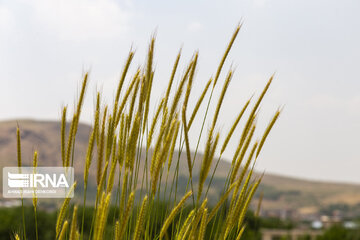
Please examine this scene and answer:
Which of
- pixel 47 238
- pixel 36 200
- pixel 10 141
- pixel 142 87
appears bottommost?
pixel 10 141

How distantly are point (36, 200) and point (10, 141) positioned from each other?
13565cm

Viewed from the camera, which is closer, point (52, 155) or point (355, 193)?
point (355, 193)

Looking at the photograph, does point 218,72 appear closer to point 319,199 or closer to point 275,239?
point 275,239

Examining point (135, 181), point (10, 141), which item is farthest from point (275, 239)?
point (10, 141)

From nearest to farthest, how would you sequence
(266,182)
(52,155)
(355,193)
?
(355,193) → (52,155) → (266,182)

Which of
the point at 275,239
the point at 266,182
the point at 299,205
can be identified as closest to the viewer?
the point at 275,239

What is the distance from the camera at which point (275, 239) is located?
1049cm

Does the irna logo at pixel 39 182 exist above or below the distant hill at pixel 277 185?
above

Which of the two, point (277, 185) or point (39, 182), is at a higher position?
point (39, 182)

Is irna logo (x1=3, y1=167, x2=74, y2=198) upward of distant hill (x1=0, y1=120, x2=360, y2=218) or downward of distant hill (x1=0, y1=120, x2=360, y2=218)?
upward

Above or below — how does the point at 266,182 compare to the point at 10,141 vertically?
below

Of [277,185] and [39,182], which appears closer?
[39,182]

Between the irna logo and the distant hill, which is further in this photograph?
the distant hill

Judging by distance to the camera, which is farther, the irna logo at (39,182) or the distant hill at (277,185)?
the distant hill at (277,185)
